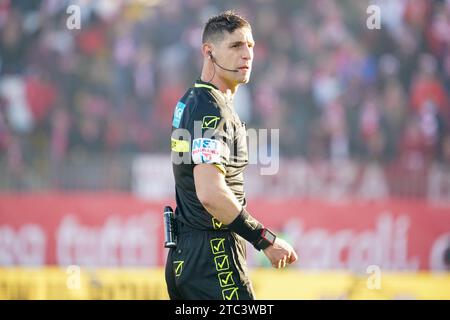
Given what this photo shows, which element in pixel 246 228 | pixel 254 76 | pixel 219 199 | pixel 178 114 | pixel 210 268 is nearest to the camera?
pixel 219 199

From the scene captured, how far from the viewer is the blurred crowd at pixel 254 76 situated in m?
14.7

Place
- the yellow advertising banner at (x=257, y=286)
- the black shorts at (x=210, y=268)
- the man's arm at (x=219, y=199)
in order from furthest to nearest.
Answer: the yellow advertising banner at (x=257, y=286), the black shorts at (x=210, y=268), the man's arm at (x=219, y=199)

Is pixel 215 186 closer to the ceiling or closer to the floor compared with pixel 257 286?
closer to the ceiling

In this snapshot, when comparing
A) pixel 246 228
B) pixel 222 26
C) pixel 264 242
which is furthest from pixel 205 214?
pixel 222 26

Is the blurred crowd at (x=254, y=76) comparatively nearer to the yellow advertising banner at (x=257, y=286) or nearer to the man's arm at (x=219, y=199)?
the yellow advertising banner at (x=257, y=286)

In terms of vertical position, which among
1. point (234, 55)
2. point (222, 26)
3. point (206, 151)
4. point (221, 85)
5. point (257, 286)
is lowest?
point (257, 286)

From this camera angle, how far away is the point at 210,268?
5.59 metres

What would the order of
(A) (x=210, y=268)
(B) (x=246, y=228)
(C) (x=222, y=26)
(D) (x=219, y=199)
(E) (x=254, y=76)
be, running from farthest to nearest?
(E) (x=254, y=76), (C) (x=222, y=26), (A) (x=210, y=268), (B) (x=246, y=228), (D) (x=219, y=199)

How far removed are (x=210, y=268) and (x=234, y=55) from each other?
4.72 ft

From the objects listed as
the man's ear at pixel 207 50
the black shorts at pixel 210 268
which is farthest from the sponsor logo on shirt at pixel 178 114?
the black shorts at pixel 210 268

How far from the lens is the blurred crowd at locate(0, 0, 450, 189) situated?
14711 millimetres

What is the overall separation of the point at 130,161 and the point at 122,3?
3.84 meters

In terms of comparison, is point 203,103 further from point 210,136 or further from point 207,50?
point 207,50
